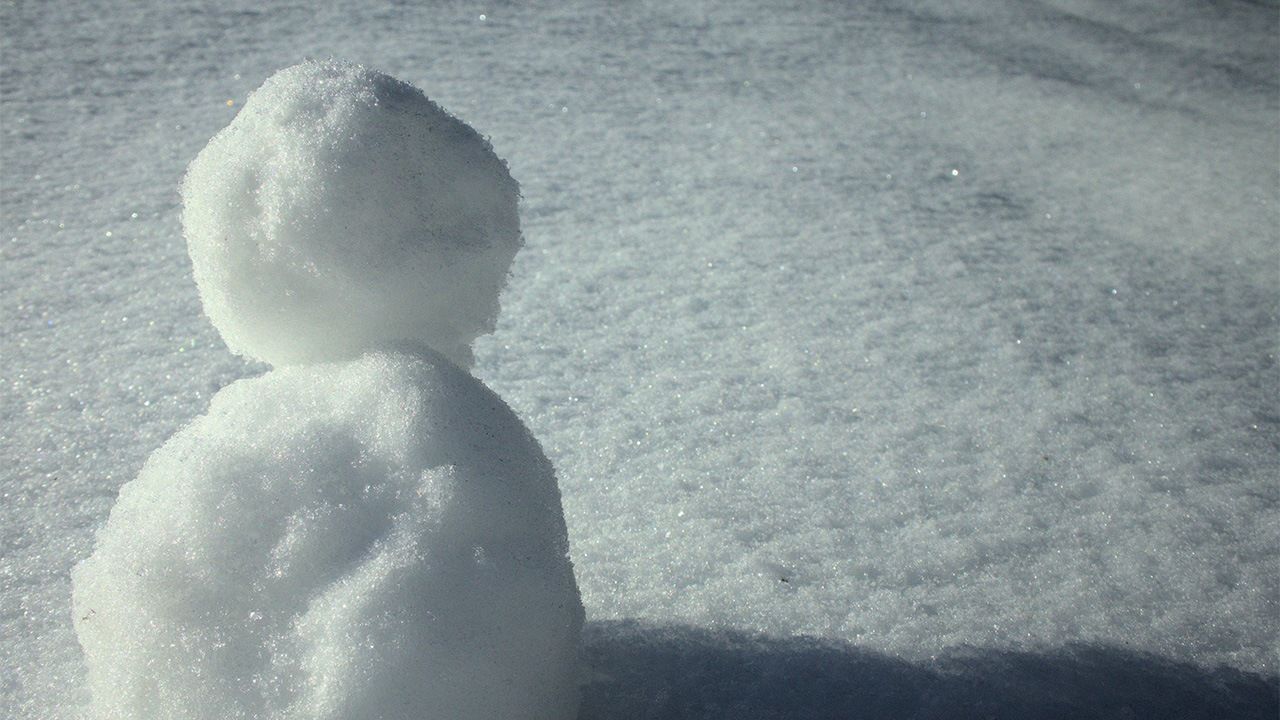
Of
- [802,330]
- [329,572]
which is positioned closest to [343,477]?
[329,572]

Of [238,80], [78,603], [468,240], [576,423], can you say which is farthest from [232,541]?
[238,80]

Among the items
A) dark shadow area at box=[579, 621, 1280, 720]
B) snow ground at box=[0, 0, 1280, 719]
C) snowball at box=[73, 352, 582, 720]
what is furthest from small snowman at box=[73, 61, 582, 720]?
snow ground at box=[0, 0, 1280, 719]

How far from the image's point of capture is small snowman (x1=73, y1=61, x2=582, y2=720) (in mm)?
839

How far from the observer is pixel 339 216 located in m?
0.97

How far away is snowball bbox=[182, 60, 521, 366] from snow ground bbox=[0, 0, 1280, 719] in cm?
44

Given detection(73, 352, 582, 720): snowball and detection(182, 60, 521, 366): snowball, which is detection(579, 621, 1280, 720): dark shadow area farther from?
detection(182, 60, 521, 366): snowball

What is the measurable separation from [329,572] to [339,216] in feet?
1.07

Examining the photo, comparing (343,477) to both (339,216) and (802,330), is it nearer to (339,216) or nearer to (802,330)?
(339,216)

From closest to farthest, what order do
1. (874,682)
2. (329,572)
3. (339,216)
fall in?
(329,572) < (339,216) < (874,682)

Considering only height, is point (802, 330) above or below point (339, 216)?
below

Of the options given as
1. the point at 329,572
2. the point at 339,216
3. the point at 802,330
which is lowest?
the point at 802,330

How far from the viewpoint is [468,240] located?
1.03 m

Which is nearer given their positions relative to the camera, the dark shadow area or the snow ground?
the dark shadow area

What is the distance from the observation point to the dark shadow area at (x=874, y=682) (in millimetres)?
1100
